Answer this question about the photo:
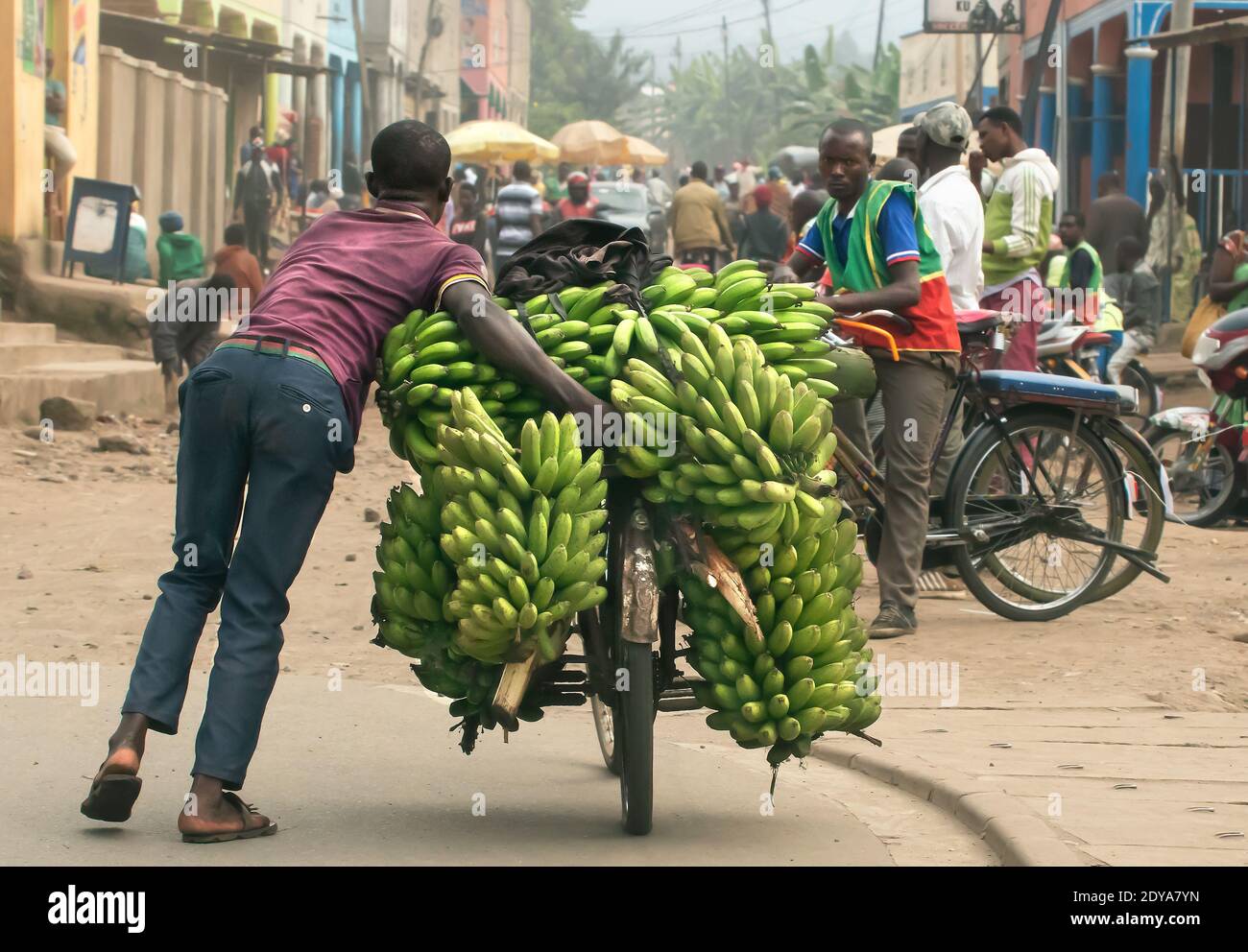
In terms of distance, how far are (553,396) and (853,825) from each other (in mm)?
1452

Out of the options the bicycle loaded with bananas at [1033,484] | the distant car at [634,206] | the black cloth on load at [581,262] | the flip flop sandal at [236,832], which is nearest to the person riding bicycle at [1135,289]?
the bicycle loaded with bananas at [1033,484]

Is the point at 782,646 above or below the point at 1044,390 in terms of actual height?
below

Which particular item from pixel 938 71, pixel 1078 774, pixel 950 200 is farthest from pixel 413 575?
pixel 938 71

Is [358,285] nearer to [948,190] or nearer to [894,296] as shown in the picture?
[894,296]

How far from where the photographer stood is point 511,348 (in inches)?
175

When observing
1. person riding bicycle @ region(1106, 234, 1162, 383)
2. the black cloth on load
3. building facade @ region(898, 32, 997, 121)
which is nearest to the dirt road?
the black cloth on load

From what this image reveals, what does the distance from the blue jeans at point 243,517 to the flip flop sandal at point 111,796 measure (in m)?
0.16

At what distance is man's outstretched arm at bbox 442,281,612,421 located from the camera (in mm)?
4449

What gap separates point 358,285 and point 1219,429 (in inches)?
302

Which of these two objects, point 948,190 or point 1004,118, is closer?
point 948,190

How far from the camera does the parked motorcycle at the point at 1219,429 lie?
10914 mm

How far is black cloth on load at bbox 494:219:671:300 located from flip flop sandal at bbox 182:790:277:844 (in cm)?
147

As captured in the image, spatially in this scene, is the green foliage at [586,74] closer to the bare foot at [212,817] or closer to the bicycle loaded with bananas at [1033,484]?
the bicycle loaded with bananas at [1033,484]
